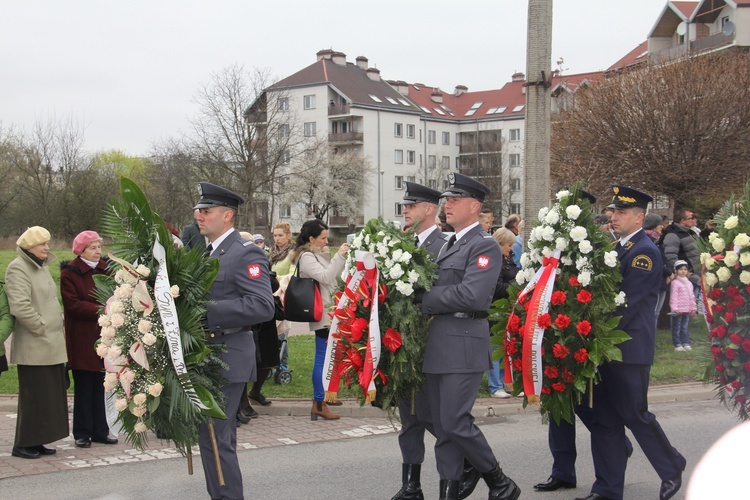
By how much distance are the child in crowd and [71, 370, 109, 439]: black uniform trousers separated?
9026 millimetres

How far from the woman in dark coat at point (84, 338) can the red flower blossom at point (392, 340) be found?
140 inches

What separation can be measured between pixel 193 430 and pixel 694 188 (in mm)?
21758

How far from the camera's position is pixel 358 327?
216 inches

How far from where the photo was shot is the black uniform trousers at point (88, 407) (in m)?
7.87

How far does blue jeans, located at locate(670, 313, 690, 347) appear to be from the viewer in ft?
43.7

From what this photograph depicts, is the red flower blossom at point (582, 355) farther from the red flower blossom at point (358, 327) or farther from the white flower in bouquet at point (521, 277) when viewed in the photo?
the red flower blossom at point (358, 327)

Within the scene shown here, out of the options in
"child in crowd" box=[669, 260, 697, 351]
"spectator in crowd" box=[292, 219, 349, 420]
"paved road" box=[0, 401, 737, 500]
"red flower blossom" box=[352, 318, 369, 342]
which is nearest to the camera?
"red flower blossom" box=[352, 318, 369, 342]

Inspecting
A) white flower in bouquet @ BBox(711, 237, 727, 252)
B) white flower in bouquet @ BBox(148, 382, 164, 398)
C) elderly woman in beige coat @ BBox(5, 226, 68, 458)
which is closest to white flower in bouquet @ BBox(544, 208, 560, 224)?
white flower in bouquet @ BBox(711, 237, 727, 252)

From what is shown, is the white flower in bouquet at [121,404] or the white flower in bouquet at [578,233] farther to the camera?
the white flower in bouquet at [578,233]

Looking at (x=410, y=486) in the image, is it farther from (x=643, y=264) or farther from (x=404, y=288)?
(x=643, y=264)

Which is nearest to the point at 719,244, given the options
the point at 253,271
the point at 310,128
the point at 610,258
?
the point at 610,258

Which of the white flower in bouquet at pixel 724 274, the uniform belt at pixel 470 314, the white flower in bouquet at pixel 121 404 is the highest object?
the white flower in bouquet at pixel 724 274

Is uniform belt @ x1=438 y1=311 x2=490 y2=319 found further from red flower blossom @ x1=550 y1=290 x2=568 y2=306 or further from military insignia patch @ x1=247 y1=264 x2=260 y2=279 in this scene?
military insignia patch @ x1=247 y1=264 x2=260 y2=279

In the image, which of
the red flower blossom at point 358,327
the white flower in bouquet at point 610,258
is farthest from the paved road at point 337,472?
the white flower in bouquet at point 610,258
